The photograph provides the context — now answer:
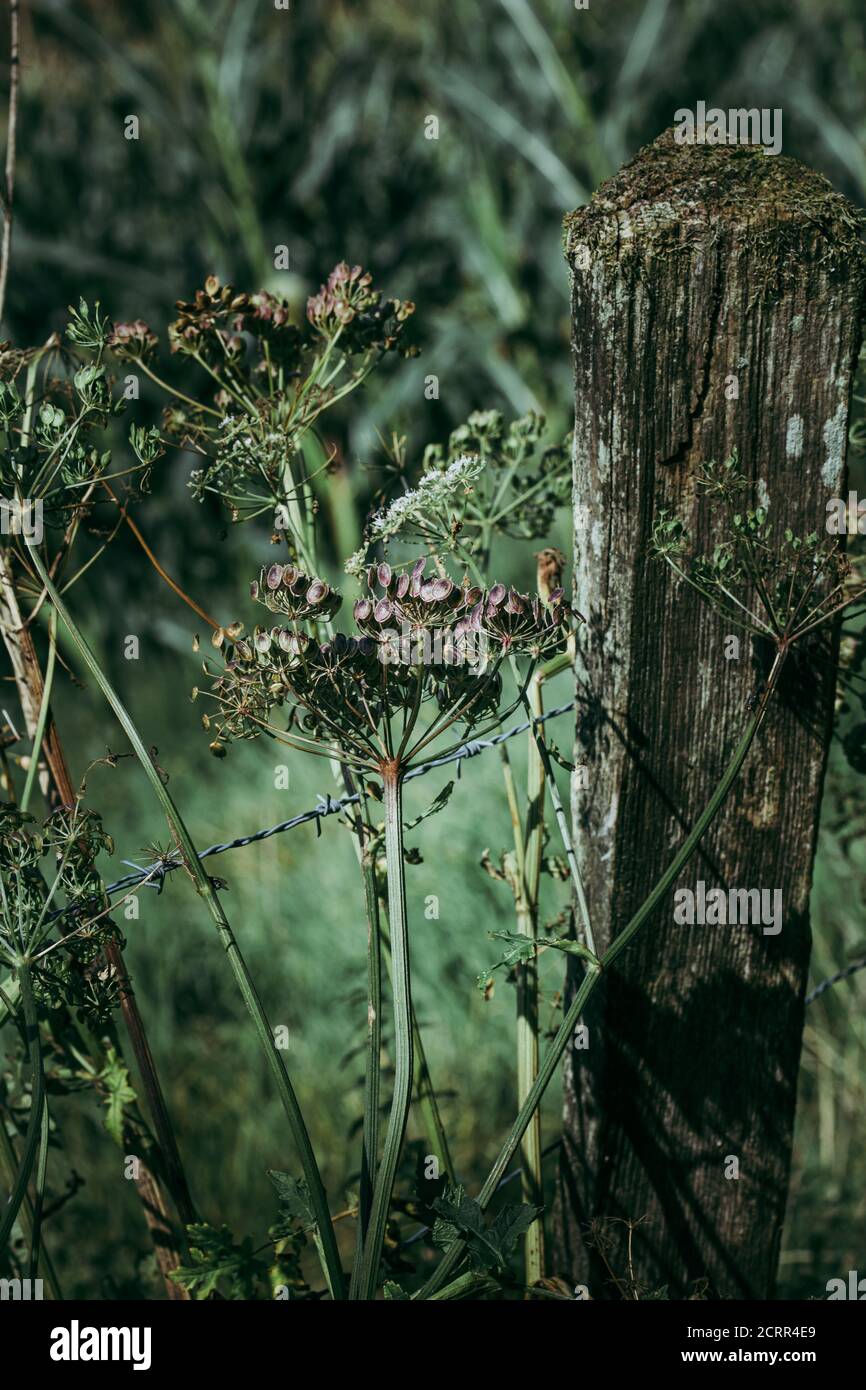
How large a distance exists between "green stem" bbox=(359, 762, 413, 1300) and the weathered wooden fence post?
37cm

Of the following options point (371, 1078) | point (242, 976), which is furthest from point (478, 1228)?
point (242, 976)

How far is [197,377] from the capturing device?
563cm

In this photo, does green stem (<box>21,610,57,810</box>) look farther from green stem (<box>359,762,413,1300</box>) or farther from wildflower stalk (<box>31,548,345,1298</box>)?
green stem (<box>359,762,413,1300</box>)

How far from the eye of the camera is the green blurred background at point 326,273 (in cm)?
302

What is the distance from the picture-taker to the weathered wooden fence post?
139 centimetres

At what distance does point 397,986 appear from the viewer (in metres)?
1.26

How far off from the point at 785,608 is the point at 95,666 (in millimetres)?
790

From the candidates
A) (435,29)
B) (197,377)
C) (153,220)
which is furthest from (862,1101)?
(435,29)

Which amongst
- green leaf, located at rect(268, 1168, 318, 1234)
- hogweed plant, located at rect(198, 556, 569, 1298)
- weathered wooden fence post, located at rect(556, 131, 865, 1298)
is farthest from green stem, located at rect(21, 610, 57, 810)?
weathered wooden fence post, located at rect(556, 131, 865, 1298)

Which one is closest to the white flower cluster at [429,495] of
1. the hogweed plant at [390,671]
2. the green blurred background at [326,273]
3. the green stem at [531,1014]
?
the hogweed plant at [390,671]

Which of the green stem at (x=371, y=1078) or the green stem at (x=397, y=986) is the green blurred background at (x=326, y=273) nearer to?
the green stem at (x=371, y=1078)

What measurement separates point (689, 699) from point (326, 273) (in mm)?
4672

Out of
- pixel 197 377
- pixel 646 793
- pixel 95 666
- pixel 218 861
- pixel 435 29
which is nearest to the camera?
pixel 95 666
